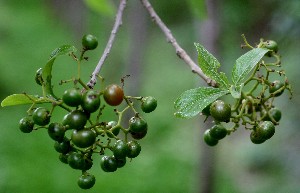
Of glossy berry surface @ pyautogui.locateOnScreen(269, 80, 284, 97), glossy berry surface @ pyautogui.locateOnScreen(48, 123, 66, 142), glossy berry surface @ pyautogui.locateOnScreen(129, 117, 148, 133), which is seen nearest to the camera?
glossy berry surface @ pyautogui.locateOnScreen(48, 123, 66, 142)

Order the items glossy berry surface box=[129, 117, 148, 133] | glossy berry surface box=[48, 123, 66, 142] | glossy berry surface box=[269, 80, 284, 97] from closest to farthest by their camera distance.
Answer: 1. glossy berry surface box=[48, 123, 66, 142]
2. glossy berry surface box=[129, 117, 148, 133]
3. glossy berry surface box=[269, 80, 284, 97]

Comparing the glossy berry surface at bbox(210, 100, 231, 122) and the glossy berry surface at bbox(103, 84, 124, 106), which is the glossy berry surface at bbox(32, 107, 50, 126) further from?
the glossy berry surface at bbox(210, 100, 231, 122)

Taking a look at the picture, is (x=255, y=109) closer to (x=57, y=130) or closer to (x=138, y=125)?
(x=138, y=125)

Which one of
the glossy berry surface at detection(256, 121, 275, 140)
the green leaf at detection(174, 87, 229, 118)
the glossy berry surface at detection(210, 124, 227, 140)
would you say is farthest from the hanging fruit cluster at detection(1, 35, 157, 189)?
the glossy berry surface at detection(256, 121, 275, 140)

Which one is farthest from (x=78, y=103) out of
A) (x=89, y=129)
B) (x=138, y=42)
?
(x=138, y=42)

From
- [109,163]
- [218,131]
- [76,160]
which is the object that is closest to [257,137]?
[218,131]

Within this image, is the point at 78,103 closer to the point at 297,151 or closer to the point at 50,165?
the point at 297,151
